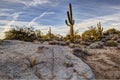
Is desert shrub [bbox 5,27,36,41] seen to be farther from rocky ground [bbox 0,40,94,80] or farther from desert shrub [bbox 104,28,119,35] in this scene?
desert shrub [bbox 104,28,119,35]

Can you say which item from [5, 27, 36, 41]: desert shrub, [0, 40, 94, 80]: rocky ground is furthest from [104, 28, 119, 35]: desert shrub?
[0, 40, 94, 80]: rocky ground

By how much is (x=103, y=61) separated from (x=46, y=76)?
4.16 metres

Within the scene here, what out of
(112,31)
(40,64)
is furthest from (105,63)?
(112,31)

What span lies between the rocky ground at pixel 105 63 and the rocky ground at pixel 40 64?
1.88ft

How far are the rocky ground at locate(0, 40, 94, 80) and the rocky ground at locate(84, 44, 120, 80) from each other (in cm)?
57

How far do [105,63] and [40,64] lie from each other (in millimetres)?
3766

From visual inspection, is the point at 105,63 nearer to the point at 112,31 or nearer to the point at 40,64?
the point at 40,64

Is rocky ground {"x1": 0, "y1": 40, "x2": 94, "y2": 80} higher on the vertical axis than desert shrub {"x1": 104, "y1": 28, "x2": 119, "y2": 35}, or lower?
lower

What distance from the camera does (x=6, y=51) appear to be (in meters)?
12.4

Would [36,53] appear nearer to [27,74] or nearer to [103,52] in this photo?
[27,74]

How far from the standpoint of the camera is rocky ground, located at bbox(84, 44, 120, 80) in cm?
1170

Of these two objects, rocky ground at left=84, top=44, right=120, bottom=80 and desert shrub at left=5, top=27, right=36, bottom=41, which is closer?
rocky ground at left=84, top=44, right=120, bottom=80

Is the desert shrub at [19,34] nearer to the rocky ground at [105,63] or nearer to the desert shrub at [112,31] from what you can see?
the rocky ground at [105,63]

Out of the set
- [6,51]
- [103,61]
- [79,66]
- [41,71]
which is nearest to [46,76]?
[41,71]
